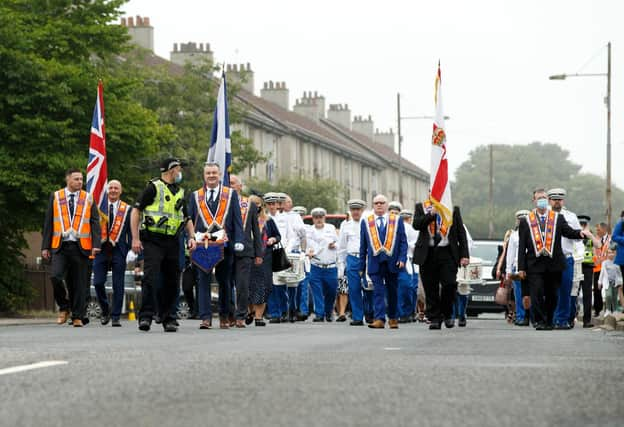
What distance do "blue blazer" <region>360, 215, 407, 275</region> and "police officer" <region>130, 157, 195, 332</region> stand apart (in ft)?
12.0

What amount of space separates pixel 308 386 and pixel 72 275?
11.2 metres

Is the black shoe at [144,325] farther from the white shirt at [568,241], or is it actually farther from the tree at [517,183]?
the tree at [517,183]

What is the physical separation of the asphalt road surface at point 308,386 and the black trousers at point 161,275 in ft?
12.9

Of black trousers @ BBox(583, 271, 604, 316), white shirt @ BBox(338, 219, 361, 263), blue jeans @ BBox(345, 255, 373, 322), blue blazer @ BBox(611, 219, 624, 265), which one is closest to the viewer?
blue blazer @ BBox(611, 219, 624, 265)

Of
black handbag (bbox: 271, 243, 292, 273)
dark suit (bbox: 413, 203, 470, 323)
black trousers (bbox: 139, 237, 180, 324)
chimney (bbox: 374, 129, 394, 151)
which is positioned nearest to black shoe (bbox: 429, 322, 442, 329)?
dark suit (bbox: 413, 203, 470, 323)

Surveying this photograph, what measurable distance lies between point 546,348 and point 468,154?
600 feet

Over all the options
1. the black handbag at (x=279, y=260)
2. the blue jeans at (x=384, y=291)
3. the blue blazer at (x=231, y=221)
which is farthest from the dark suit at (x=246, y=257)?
the black handbag at (x=279, y=260)

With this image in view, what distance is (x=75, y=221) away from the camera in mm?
18359

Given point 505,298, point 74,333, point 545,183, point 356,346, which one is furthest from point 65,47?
point 545,183

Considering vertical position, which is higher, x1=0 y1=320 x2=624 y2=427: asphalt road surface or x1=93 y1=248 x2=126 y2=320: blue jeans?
x1=93 y1=248 x2=126 y2=320: blue jeans

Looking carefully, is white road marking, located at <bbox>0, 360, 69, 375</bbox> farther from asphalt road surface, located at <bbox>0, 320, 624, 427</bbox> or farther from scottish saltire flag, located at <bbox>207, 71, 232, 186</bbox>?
scottish saltire flag, located at <bbox>207, 71, 232, 186</bbox>

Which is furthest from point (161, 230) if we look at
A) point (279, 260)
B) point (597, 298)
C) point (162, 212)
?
point (597, 298)

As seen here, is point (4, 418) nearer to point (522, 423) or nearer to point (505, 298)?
point (522, 423)

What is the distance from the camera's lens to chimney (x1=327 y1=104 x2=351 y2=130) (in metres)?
107
